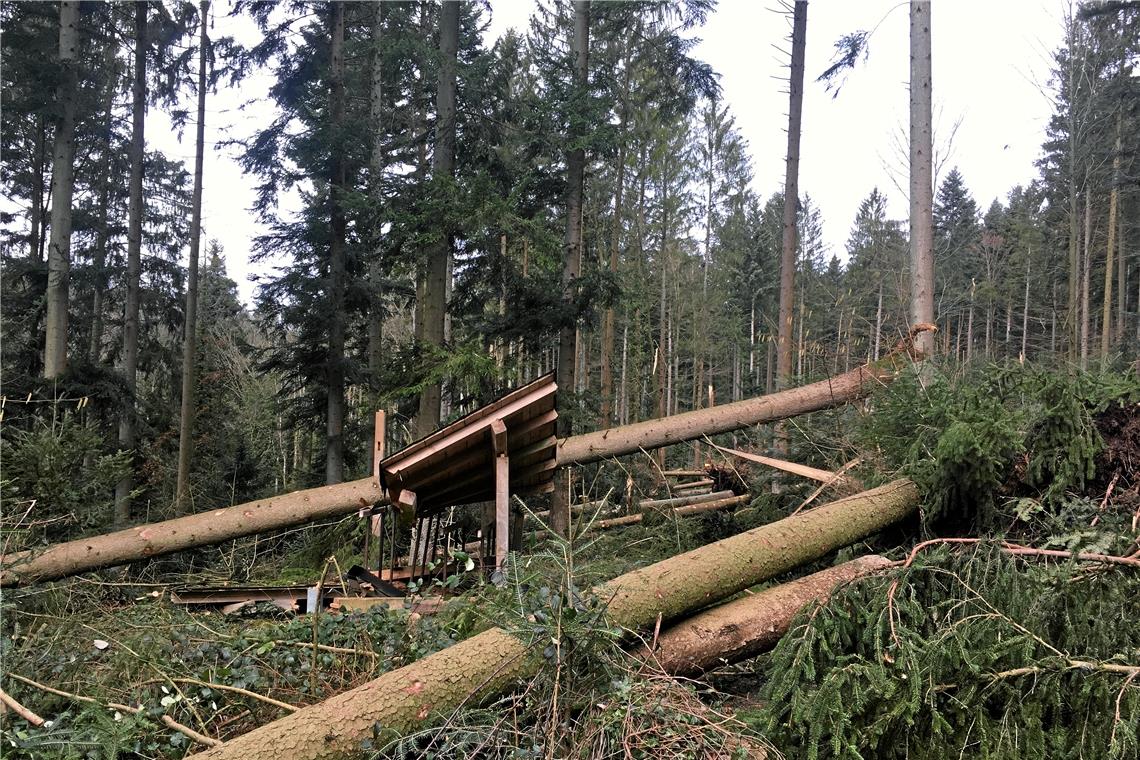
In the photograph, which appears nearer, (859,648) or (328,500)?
(859,648)

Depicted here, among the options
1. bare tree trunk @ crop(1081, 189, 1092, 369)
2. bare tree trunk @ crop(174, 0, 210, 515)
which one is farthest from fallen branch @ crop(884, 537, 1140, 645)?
bare tree trunk @ crop(1081, 189, 1092, 369)

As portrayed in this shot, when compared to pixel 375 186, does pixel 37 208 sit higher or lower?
lower

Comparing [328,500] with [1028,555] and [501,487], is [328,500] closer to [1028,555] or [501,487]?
[501,487]

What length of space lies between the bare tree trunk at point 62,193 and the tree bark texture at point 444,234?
20.1 ft

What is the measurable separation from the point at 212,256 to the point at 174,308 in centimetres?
1659

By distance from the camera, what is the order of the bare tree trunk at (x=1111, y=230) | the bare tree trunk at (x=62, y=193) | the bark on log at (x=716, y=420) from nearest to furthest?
the bark on log at (x=716, y=420) → the bare tree trunk at (x=62, y=193) → the bare tree trunk at (x=1111, y=230)

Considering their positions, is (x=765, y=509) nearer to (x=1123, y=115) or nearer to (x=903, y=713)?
(x=903, y=713)

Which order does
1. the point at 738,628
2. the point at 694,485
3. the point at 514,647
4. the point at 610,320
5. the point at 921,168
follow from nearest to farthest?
the point at 514,647
the point at 738,628
the point at 921,168
the point at 694,485
the point at 610,320

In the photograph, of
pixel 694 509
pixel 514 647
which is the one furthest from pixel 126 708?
pixel 694 509

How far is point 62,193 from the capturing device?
10.9 meters

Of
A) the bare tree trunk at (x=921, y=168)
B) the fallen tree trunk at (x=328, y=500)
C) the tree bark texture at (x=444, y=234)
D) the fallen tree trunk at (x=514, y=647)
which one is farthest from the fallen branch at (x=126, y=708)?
the bare tree trunk at (x=921, y=168)

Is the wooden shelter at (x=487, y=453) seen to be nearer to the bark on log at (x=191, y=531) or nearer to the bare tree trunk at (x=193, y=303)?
the bark on log at (x=191, y=531)

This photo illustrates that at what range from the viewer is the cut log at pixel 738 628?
13.2 ft

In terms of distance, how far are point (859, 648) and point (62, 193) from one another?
1358cm
